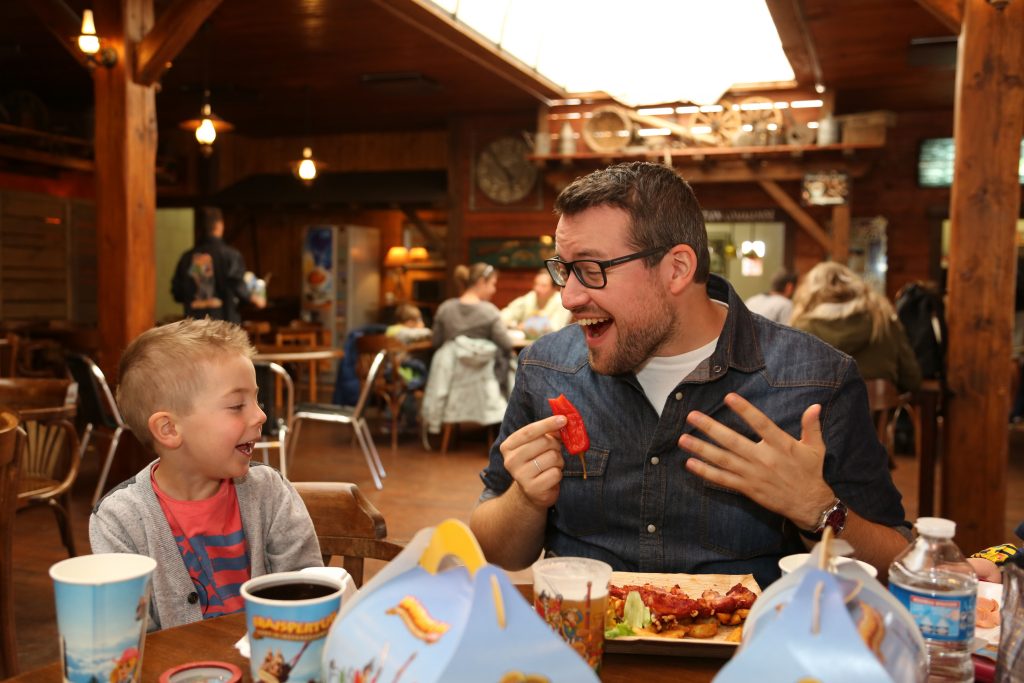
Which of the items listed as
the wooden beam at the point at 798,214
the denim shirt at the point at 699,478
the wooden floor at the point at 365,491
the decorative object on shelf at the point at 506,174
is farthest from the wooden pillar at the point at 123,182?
the wooden beam at the point at 798,214

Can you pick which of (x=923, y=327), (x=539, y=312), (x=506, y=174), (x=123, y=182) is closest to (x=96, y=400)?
(x=123, y=182)

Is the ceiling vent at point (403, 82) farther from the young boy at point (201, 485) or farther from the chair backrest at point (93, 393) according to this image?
the young boy at point (201, 485)

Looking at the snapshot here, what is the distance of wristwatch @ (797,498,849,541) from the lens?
1.46m

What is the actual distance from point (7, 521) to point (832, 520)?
223cm

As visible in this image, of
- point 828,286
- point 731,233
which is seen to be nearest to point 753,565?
point 828,286

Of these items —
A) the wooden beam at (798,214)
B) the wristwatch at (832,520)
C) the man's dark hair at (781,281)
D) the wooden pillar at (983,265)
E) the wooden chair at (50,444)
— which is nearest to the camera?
the wristwatch at (832,520)

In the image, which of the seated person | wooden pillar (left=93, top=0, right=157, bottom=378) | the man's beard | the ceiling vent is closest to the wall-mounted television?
the ceiling vent

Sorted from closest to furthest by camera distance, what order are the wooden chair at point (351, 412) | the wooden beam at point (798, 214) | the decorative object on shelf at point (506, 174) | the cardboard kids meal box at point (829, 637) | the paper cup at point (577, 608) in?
the cardboard kids meal box at point (829, 637)
the paper cup at point (577, 608)
the wooden chair at point (351, 412)
the wooden beam at point (798, 214)
the decorative object on shelf at point (506, 174)

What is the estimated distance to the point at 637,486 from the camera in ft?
5.74

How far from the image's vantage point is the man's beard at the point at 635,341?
176cm

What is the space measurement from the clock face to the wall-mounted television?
13.9ft

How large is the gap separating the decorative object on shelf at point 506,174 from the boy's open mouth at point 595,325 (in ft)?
29.0

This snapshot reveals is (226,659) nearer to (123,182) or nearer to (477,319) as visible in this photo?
(123,182)

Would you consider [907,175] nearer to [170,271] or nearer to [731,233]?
[731,233]
